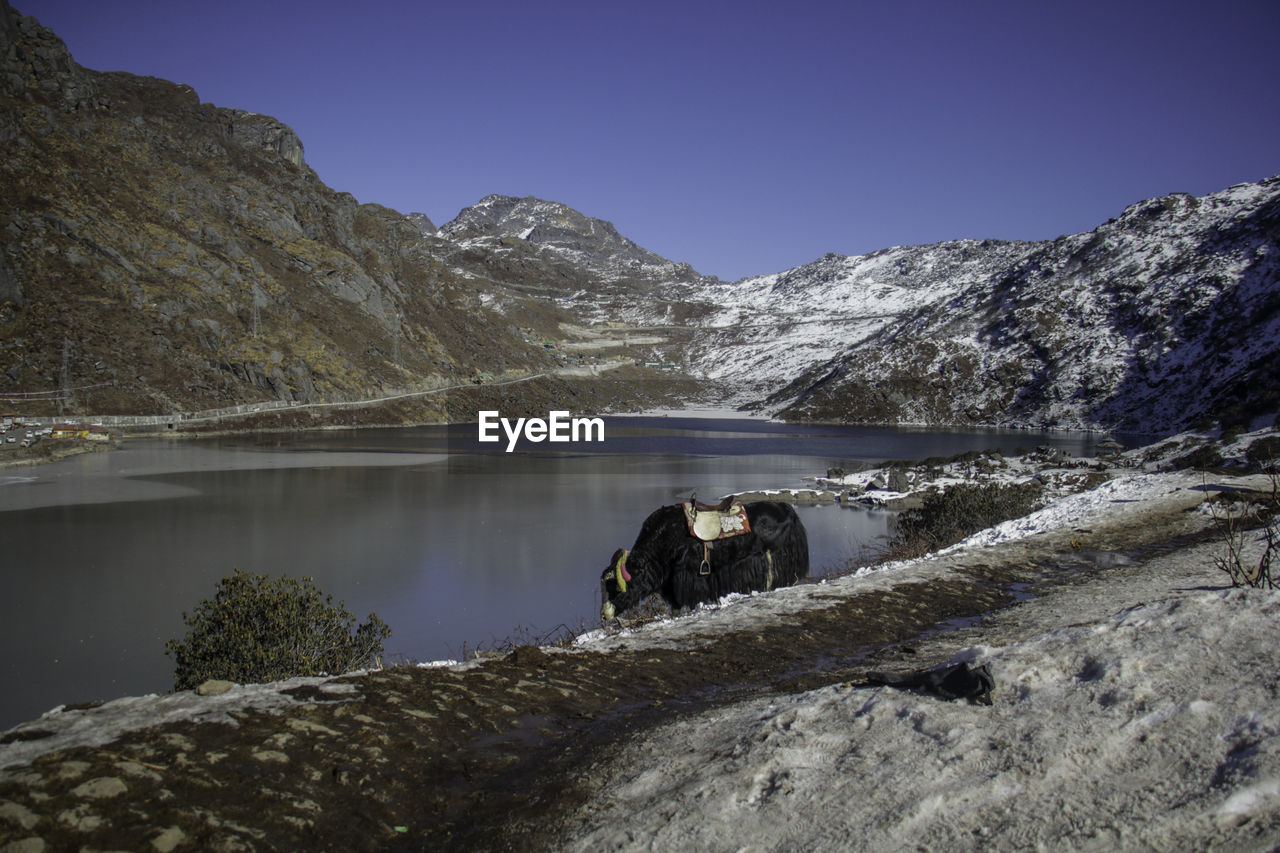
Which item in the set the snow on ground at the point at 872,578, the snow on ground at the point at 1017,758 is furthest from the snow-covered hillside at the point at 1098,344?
the snow on ground at the point at 1017,758

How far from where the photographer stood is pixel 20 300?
41.2 metres

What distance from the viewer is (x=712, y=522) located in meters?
9.29

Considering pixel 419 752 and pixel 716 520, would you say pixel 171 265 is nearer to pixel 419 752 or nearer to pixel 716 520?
pixel 716 520

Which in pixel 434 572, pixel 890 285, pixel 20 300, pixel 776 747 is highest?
pixel 890 285

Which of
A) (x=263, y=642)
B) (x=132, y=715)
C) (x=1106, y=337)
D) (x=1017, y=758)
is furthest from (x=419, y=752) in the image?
(x=1106, y=337)

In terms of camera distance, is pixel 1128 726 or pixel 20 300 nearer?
pixel 1128 726

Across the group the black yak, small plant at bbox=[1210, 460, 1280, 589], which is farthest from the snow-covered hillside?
the black yak

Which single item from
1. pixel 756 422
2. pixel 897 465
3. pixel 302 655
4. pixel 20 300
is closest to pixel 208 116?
pixel 20 300

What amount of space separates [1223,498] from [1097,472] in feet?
48.6

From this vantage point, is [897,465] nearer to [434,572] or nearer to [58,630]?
[434,572]

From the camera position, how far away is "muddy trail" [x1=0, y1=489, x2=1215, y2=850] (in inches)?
115

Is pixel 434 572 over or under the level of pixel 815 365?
under

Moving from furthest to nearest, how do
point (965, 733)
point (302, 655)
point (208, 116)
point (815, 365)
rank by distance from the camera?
point (815, 365) → point (208, 116) → point (302, 655) → point (965, 733)

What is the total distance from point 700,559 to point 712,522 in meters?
0.47
